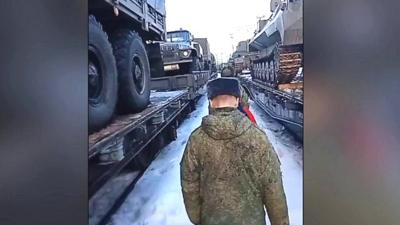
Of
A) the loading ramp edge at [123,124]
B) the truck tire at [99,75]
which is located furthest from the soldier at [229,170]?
the truck tire at [99,75]

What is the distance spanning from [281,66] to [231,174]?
47cm

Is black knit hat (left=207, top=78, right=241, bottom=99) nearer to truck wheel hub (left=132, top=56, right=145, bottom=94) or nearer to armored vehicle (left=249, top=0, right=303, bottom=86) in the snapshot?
armored vehicle (left=249, top=0, right=303, bottom=86)

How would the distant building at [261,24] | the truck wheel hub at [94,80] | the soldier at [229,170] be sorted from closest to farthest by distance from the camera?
the soldier at [229,170], the truck wheel hub at [94,80], the distant building at [261,24]

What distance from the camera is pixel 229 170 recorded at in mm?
1605

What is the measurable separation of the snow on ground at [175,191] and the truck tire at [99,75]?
296 millimetres

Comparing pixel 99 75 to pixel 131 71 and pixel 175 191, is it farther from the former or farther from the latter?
pixel 175 191

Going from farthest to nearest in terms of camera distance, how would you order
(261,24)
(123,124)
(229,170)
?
(261,24) < (123,124) < (229,170)

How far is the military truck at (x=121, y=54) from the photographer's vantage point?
5.52 feet

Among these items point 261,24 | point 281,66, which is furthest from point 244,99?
point 261,24

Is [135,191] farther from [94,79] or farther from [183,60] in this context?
[183,60]

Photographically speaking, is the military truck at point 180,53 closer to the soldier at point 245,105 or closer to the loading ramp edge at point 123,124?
the loading ramp edge at point 123,124
